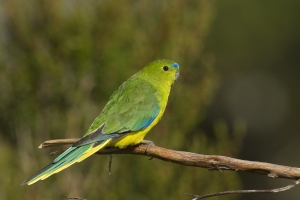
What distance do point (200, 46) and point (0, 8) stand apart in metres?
2.01

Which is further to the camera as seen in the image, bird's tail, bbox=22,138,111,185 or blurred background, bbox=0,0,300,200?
blurred background, bbox=0,0,300,200

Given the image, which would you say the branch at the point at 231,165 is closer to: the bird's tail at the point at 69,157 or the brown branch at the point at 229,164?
the brown branch at the point at 229,164

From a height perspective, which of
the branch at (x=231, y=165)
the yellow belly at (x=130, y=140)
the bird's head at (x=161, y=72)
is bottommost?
the branch at (x=231, y=165)

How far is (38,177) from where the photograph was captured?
306 centimetres

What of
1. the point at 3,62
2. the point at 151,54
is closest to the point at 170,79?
the point at 151,54

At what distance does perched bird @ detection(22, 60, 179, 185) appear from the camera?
3383 millimetres

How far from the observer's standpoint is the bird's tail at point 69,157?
3099 millimetres

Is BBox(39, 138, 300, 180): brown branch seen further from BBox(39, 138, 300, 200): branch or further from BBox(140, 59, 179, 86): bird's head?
BBox(140, 59, 179, 86): bird's head

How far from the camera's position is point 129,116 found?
3844 mm

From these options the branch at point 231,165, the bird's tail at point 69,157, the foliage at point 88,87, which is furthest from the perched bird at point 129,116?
the foliage at point 88,87

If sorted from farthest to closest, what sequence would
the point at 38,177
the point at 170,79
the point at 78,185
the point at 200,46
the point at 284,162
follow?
the point at 284,162 → the point at 200,46 → the point at 78,185 → the point at 170,79 → the point at 38,177

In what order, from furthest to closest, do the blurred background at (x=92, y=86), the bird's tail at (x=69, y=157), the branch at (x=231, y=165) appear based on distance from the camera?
the blurred background at (x=92, y=86), the bird's tail at (x=69, y=157), the branch at (x=231, y=165)

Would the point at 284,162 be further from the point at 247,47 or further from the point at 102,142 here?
the point at 102,142

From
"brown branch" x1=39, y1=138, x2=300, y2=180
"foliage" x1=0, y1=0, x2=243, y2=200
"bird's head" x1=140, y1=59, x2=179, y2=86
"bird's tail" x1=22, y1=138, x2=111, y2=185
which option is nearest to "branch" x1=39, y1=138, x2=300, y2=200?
"brown branch" x1=39, y1=138, x2=300, y2=180
